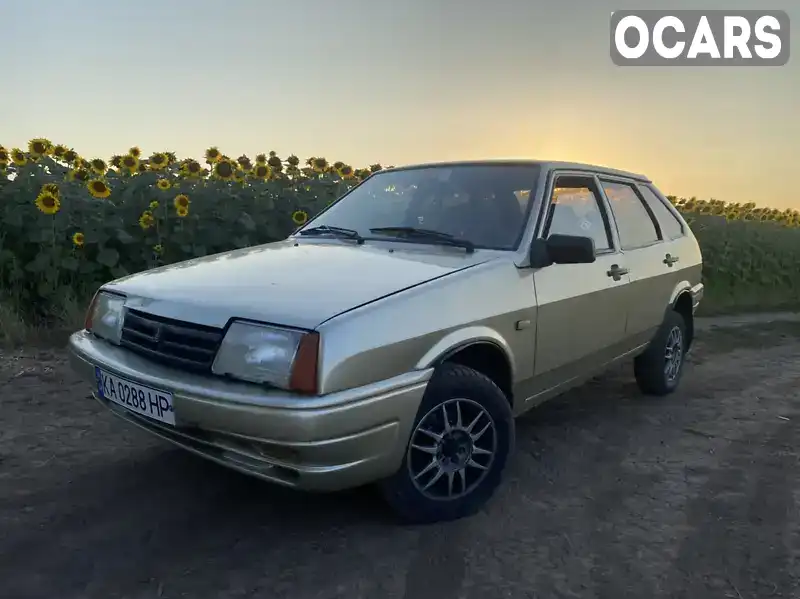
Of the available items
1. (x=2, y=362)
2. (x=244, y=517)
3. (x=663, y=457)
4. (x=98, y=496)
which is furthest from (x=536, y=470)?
(x=2, y=362)

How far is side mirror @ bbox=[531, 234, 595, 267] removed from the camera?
3084 millimetres

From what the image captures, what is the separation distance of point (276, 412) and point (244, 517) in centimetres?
83

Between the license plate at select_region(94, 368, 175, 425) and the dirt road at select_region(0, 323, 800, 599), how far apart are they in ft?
1.61

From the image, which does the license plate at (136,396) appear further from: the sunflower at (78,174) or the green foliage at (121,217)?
the sunflower at (78,174)

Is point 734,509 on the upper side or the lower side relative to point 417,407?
lower

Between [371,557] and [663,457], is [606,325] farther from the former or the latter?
[371,557]

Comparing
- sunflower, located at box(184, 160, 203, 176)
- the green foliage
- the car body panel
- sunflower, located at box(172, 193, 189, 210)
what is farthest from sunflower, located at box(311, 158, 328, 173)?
the car body panel

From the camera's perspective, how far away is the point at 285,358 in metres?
2.30

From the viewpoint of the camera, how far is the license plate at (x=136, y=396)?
249 cm

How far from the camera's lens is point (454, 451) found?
281 centimetres

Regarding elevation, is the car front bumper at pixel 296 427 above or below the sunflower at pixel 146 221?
below

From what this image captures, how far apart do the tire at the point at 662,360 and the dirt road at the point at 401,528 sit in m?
0.66

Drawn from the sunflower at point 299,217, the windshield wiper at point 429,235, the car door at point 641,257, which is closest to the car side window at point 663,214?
the car door at point 641,257

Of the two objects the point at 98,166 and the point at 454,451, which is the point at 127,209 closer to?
the point at 98,166
